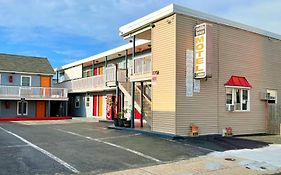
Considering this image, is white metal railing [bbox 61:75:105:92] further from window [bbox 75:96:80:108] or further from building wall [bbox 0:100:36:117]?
building wall [bbox 0:100:36:117]

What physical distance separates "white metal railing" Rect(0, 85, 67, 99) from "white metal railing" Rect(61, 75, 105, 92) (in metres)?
1.75

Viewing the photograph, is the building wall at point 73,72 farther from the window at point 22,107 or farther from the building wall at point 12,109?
the window at point 22,107

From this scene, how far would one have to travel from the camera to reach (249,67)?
17.7 metres

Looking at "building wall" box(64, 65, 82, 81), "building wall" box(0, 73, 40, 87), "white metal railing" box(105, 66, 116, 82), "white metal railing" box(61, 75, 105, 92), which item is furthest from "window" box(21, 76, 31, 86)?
"white metal railing" box(105, 66, 116, 82)

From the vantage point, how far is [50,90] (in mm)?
31797

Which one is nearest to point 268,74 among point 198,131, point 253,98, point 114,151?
point 253,98

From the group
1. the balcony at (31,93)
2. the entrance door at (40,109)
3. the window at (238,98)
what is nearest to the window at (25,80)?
the entrance door at (40,109)

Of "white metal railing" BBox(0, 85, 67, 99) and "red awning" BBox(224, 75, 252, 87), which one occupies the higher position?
"red awning" BBox(224, 75, 252, 87)

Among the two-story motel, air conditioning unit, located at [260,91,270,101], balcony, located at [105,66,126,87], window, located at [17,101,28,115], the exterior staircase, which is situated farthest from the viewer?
window, located at [17,101,28,115]

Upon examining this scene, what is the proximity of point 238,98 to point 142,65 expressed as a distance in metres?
5.56

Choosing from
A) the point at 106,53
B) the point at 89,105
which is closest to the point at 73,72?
the point at 89,105

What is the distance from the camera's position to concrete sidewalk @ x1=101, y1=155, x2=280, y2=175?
Result: 8383 millimetres

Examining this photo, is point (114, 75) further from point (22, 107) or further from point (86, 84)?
point (22, 107)

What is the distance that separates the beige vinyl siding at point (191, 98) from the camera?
14.7 meters
